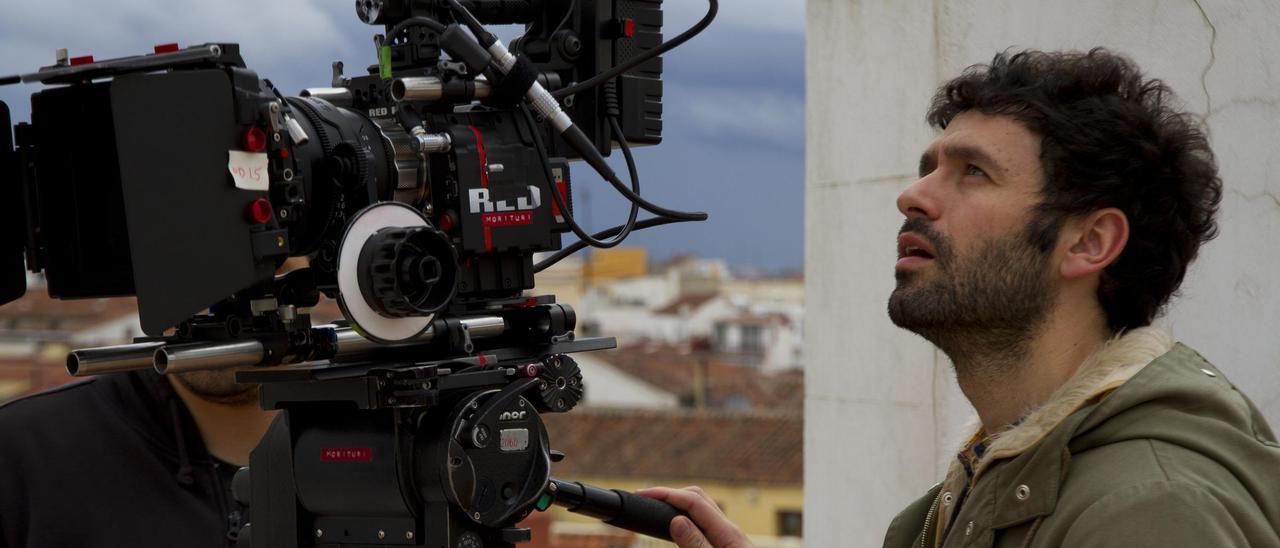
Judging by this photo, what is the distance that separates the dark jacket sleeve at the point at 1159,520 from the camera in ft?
5.79

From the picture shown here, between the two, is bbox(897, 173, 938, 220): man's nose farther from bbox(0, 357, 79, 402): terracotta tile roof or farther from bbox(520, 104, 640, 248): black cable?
bbox(0, 357, 79, 402): terracotta tile roof

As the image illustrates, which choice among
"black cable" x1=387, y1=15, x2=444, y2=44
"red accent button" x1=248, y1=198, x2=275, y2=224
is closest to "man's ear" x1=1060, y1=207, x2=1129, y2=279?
"black cable" x1=387, y1=15, x2=444, y2=44

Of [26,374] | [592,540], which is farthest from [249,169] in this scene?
[592,540]

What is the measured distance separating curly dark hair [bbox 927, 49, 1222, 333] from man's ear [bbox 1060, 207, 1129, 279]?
2 cm

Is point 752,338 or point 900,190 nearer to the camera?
point 900,190

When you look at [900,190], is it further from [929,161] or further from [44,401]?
[44,401]

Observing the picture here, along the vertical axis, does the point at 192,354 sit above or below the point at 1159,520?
above

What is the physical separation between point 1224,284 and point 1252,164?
0.26 metres

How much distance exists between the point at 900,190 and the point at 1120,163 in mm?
1514

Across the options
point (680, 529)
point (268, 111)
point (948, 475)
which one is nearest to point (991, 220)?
point (948, 475)

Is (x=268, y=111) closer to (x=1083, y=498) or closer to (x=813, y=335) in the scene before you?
(x=1083, y=498)

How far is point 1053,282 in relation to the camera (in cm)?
221

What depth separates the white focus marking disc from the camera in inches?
81.7

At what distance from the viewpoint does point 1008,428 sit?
219cm
